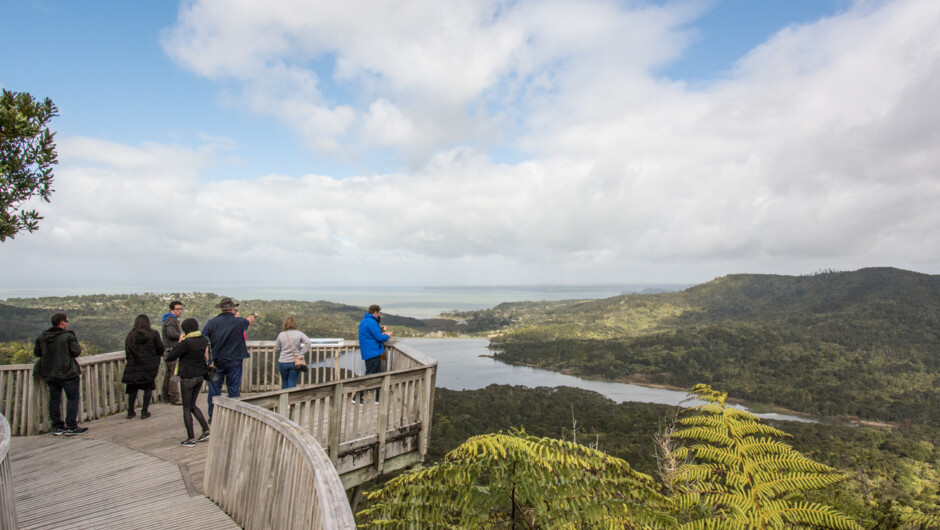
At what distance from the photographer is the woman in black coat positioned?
7.16 meters

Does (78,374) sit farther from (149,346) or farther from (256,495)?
(256,495)

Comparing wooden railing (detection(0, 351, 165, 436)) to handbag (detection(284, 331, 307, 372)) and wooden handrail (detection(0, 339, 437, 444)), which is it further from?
handbag (detection(284, 331, 307, 372))

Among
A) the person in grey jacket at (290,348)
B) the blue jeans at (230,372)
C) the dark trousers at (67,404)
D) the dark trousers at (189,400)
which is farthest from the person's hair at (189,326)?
the dark trousers at (67,404)

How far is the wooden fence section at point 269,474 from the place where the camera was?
237 cm

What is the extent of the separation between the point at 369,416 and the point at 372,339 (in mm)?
1460

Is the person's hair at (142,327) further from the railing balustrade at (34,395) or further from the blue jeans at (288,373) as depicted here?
the blue jeans at (288,373)

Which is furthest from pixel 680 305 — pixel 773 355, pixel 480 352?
pixel 480 352

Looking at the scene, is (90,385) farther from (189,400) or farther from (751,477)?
(751,477)

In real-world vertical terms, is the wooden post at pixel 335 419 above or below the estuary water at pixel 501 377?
above

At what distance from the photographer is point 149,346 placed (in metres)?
7.25

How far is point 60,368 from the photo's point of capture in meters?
6.38

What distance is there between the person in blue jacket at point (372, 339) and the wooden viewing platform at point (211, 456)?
0.54 metres

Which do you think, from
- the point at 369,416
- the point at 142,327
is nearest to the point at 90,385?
the point at 142,327

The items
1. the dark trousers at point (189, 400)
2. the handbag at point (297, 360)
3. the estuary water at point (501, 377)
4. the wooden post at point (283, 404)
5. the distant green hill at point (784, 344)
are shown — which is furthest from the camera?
the distant green hill at point (784, 344)
